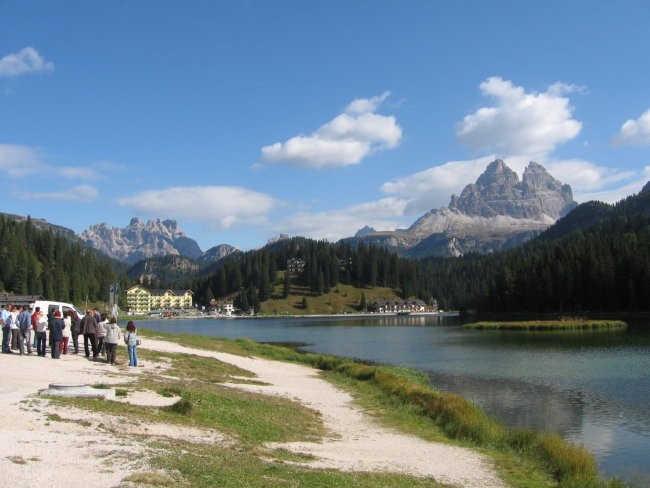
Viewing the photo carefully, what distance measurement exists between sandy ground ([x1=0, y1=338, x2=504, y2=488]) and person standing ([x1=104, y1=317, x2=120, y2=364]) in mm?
1726

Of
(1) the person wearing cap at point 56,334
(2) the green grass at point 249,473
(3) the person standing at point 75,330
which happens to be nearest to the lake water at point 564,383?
(2) the green grass at point 249,473

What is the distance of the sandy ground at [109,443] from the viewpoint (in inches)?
504

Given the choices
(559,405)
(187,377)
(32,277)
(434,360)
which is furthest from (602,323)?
(32,277)

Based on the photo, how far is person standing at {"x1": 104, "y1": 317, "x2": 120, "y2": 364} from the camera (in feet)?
108

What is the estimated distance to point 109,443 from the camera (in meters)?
15.6

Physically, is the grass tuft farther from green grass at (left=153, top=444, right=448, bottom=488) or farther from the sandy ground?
green grass at (left=153, top=444, right=448, bottom=488)

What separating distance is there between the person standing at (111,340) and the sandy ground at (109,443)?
173 cm

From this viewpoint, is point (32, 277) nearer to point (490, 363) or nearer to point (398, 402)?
point (490, 363)

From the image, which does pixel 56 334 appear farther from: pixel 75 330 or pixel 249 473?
pixel 249 473

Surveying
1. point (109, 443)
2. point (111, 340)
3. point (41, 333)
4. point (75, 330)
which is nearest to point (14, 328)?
point (41, 333)

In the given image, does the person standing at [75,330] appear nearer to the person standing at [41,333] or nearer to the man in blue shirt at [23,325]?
the person standing at [41,333]

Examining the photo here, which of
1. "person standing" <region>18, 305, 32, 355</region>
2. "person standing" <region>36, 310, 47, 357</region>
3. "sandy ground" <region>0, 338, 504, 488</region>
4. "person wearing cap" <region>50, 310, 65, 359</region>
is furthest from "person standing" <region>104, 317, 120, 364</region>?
"person standing" <region>18, 305, 32, 355</region>

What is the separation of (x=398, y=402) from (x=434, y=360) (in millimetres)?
30761

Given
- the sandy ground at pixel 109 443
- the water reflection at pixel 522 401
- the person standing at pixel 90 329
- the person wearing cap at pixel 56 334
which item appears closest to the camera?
the sandy ground at pixel 109 443
